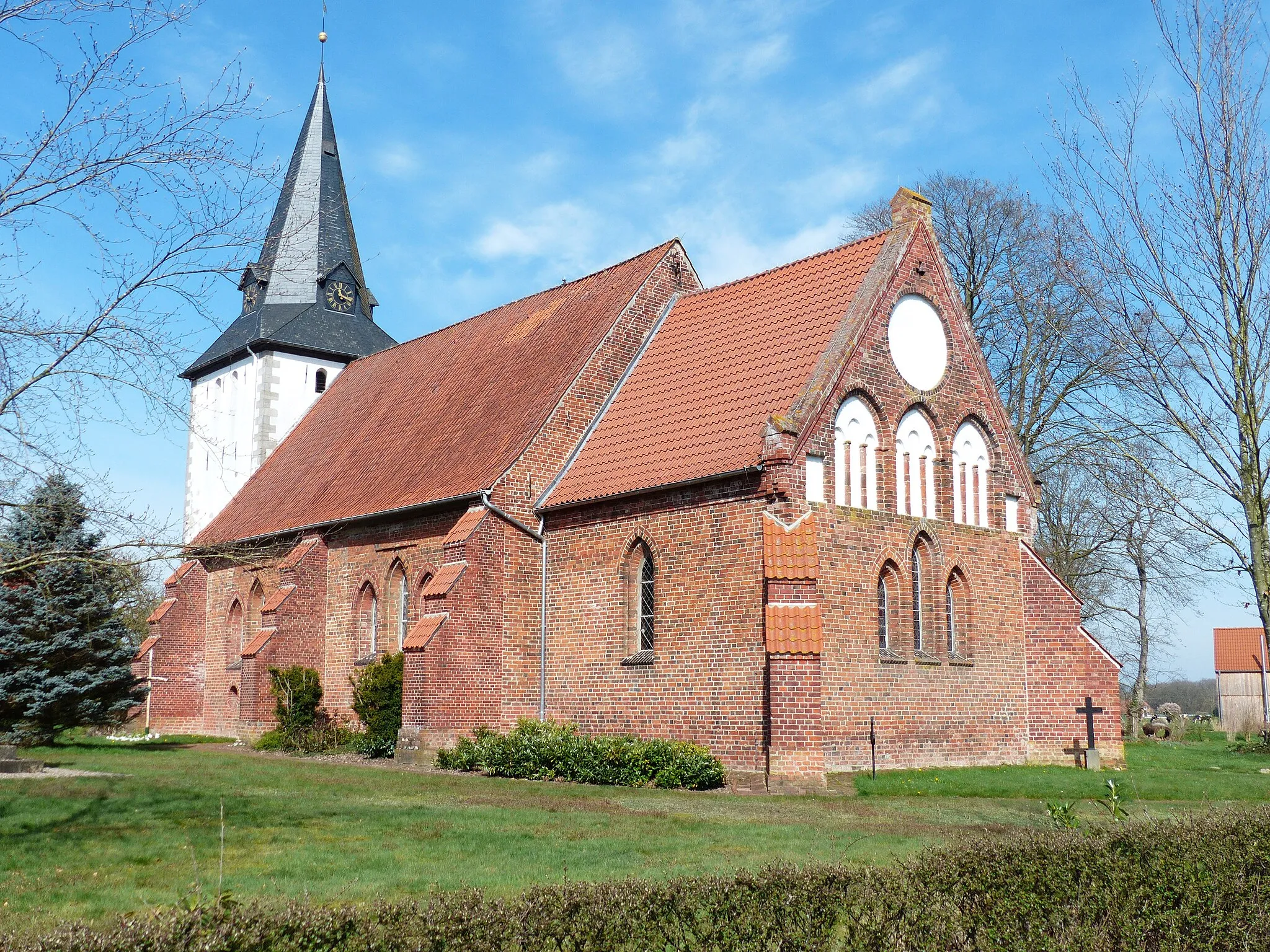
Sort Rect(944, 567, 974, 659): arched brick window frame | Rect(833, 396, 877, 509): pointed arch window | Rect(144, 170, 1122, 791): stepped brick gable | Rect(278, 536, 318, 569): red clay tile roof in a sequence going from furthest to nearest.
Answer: Rect(278, 536, 318, 569): red clay tile roof < Rect(944, 567, 974, 659): arched brick window frame < Rect(833, 396, 877, 509): pointed arch window < Rect(144, 170, 1122, 791): stepped brick gable

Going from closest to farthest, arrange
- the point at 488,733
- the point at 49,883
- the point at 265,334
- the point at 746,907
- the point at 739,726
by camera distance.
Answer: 1. the point at 746,907
2. the point at 49,883
3. the point at 739,726
4. the point at 488,733
5. the point at 265,334

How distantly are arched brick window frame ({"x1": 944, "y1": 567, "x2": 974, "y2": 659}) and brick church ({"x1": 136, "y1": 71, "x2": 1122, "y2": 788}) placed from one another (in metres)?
0.03

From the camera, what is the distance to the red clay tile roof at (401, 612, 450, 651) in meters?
20.1

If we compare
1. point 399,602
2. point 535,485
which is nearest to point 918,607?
point 535,485

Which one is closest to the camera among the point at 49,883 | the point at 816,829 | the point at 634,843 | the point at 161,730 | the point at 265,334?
the point at 49,883

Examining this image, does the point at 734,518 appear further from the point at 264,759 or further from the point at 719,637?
the point at 264,759

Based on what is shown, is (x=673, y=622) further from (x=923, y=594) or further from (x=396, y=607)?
(x=396, y=607)

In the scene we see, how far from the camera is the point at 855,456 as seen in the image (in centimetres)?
1877

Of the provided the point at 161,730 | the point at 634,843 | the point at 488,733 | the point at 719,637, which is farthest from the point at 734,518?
the point at 161,730

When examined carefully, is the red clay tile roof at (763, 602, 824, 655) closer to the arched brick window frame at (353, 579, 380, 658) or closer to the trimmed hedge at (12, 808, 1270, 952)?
the trimmed hedge at (12, 808, 1270, 952)

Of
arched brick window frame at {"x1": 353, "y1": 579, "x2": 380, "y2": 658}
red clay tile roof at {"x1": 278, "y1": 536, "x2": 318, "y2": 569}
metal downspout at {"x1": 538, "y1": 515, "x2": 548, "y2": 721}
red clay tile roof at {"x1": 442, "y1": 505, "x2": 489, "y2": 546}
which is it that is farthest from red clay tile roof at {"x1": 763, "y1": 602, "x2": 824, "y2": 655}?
red clay tile roof at {"x1": 278, "y1": 536, "x2": 318, "y2": 569}

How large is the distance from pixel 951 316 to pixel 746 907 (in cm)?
1637

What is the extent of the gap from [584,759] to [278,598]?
32.1 feet

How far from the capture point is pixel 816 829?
12.1 meters
